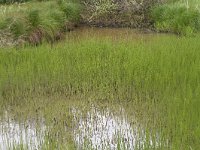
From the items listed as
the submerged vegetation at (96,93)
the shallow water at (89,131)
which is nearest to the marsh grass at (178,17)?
the submerged vegetation at (96,93)

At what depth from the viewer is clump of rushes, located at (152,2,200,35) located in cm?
1309

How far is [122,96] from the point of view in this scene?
750 centimetres

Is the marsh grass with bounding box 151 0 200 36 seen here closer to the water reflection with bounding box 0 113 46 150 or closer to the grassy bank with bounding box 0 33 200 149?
the grassy bank with bounding box 0 33 200 149

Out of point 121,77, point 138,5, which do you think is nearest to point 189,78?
point 121,77

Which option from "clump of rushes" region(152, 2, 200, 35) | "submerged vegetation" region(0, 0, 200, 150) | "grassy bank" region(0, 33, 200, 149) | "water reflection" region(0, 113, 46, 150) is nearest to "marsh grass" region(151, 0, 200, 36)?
"clump of rushes" region(152, 2, 200, 35)

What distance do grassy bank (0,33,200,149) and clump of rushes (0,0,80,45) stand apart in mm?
1838

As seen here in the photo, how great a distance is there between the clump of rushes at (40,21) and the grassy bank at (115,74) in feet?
6.03

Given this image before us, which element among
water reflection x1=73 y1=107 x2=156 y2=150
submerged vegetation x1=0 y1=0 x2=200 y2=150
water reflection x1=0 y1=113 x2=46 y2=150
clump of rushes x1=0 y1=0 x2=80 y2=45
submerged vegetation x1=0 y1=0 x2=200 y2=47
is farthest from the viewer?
submerged vegetation x1=0 y1=0 x2=200 y2=47

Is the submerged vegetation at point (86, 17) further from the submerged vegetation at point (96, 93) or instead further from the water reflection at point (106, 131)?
the water reflection at point (106, 131)

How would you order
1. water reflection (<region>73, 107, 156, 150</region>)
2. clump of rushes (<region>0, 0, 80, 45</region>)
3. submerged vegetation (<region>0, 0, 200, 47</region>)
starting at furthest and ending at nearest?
submerged vegetation (<region>0, 0, 200, 47</region>) → clump of rushes (<region>0, 0, 80, 45</region>) → water reflection (<region>73, 107, 156, 150</region>)

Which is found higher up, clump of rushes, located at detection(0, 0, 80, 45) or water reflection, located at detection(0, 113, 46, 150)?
clump of rushes, located at detection(0, 0, 80, 45)

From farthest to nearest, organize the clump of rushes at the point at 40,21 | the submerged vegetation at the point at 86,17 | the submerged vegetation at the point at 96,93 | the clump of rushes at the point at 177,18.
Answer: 1. the clump of rushes at the point at 177,18
2. the submerged vegetation at the point at 86,17
3. the clump of rushes at the point at 40,21
4. the submerged vegetation at the point at 96,93

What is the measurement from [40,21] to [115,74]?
4.62m

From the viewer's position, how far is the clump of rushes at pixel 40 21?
11.0 metres
